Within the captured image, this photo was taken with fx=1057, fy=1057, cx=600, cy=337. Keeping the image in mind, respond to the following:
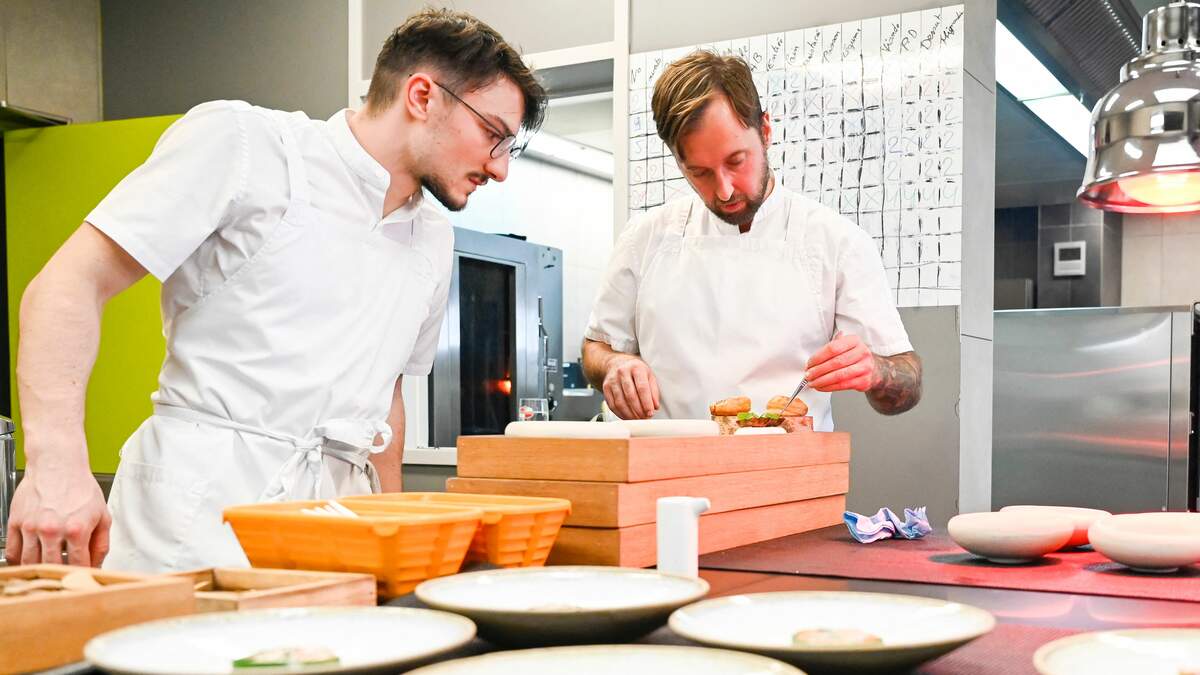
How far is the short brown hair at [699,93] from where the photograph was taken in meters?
2.23

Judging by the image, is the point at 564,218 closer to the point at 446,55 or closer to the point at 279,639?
the point at 446,55

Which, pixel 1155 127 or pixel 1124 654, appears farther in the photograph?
pixel 1155 127

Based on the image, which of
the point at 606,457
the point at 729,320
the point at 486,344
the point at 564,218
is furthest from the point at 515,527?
the point at 564,218

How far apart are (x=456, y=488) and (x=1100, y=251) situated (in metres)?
6.21

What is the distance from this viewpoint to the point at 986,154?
3.28 m

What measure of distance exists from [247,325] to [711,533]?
0.87 m

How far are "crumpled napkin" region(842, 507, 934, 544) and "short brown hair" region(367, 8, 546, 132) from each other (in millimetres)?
990

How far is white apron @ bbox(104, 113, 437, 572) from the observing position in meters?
1.76

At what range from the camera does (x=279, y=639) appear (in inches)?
32.5

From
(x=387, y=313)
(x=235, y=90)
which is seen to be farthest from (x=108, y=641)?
(x=235, y=90)

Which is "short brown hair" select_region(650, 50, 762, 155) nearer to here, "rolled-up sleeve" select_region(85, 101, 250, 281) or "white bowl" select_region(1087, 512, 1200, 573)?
"rolled-up sleeve" select_region(85, 101, 250, 281)

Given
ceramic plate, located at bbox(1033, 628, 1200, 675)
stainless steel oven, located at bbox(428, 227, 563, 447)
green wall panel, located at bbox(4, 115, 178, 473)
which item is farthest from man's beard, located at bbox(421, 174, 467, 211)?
stainless steel oven, located at bbox(428, 227, 563, 447)

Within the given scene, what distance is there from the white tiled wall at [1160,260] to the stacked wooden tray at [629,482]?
602 centimetres

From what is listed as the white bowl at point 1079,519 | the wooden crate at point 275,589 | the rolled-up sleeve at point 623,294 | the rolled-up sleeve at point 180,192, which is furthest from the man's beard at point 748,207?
the wooden crate at point 275,589
